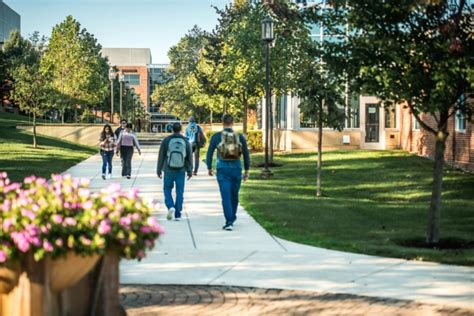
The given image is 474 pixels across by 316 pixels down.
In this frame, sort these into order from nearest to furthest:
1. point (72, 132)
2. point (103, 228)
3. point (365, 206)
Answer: point (103, 228)
point (365, 206)
point (72, 132)

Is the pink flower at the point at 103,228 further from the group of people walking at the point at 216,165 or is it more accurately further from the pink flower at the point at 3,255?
the group of people walking at the point at 216,165

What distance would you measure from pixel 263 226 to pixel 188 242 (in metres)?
2.17

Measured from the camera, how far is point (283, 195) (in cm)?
1862

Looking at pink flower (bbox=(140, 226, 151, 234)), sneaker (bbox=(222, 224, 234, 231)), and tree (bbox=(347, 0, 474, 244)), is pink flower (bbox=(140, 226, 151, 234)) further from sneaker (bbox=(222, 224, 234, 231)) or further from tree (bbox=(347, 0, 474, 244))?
sneaker (bbox=(222, 224, 234, 231))

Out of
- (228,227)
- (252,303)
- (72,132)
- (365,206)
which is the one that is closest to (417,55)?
(228,227)

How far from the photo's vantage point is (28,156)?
31438mm

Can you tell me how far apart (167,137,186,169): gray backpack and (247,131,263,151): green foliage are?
94.0 ft

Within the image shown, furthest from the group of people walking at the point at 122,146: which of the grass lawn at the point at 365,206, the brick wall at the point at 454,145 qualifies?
the brick wall at the point at 454,145

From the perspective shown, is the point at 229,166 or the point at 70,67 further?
the point at 70,67

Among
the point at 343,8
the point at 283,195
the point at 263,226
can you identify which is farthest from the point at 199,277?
the point at 283,195

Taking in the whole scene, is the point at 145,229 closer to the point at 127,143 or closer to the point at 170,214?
the point at 170,214

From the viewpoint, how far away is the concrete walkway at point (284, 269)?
25.8 feet

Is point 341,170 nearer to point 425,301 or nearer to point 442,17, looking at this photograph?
point 442,17

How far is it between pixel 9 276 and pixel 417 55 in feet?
24.2
